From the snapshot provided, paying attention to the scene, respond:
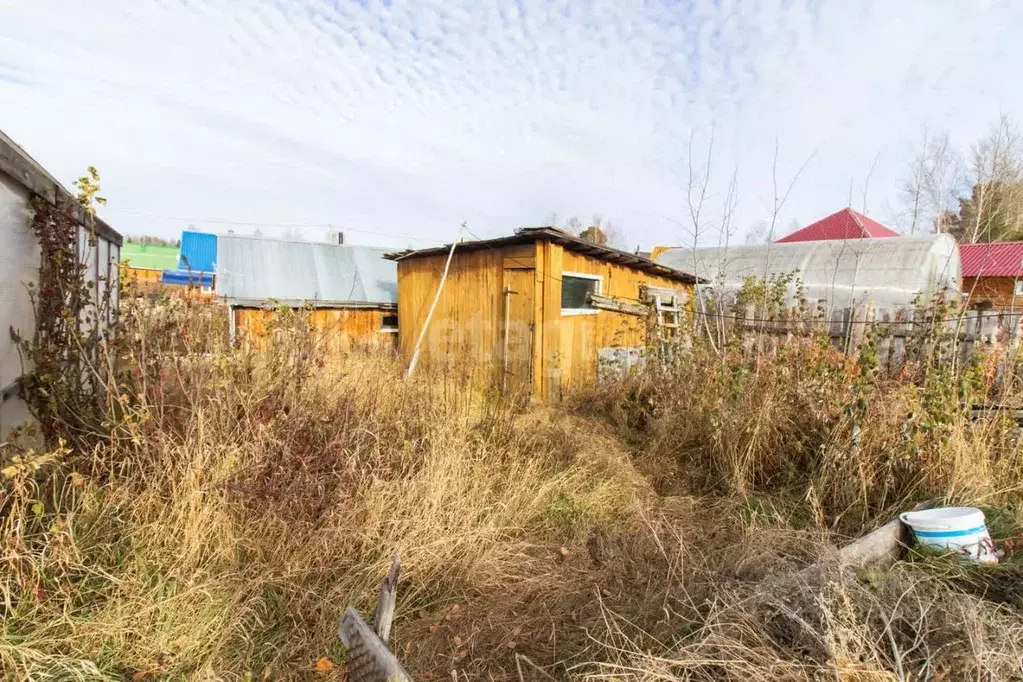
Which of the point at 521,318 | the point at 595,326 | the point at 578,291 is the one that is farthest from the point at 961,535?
the point at 595,326

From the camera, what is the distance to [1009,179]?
8.41m

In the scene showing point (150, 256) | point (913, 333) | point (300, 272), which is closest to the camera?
point (913, 333)

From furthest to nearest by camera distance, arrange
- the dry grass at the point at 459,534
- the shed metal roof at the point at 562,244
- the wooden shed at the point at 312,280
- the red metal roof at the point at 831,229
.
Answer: the red metal roof at the point at 831,229 < the wooden shed at the point at 312,280 < the shed metal roof at the point at 562,244 < the dry grass at the point at 459,534

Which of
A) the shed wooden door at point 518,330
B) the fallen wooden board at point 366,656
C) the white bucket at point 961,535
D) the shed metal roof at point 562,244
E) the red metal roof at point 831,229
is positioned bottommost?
the fallen wooden board at point 366,656

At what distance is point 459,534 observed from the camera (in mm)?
3305

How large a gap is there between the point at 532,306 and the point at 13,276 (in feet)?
21.5

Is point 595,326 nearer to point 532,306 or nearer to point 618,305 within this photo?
point 618,305

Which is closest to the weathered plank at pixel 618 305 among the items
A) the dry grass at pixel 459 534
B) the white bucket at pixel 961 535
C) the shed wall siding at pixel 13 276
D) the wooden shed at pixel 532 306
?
the wooden shed at pixel 532 306

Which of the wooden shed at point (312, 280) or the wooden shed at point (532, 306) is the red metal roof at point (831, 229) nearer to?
the wooden shed at point (532, 306)

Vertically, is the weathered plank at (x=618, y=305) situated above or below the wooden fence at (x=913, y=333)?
above

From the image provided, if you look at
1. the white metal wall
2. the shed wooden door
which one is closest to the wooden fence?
the shed wooden door

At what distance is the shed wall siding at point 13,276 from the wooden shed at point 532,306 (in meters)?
4.65

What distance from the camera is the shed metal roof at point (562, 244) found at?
8320mm

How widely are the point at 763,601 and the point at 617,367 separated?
6.45m
